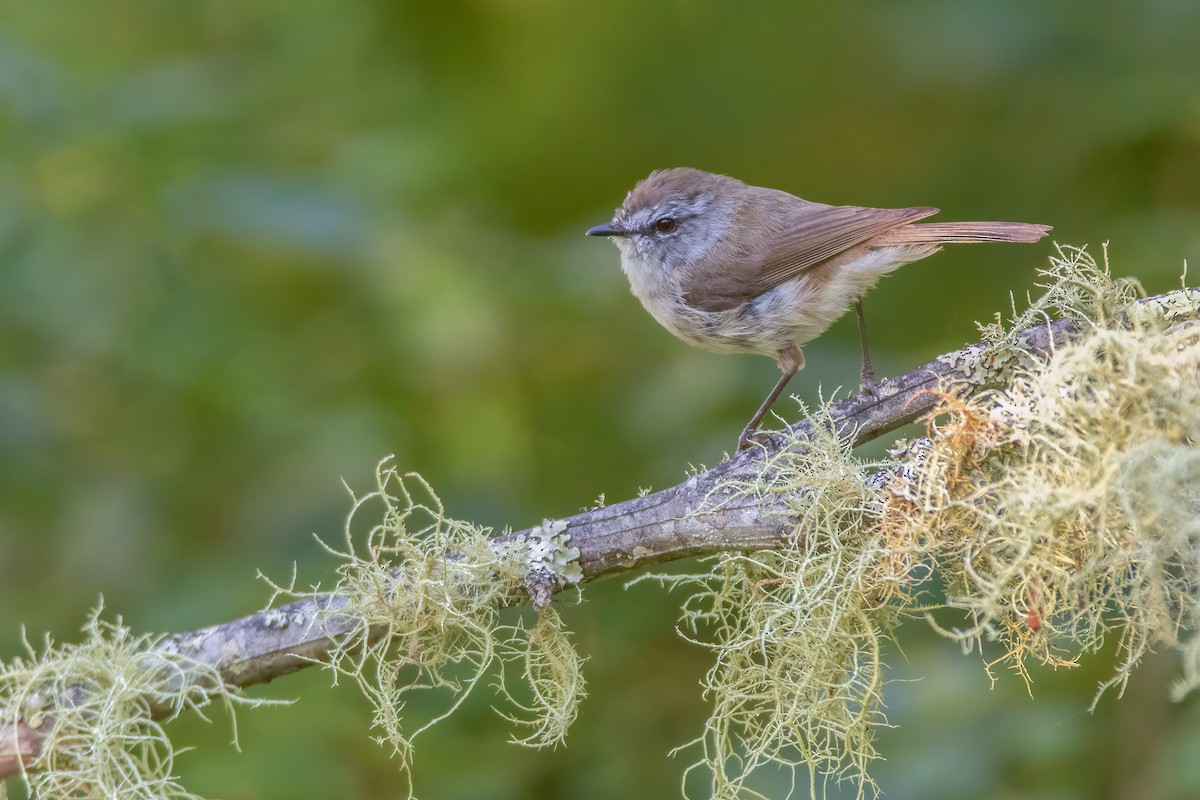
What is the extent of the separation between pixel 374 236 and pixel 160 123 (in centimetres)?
79

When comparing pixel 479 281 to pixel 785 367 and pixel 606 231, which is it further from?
pixel 785 367

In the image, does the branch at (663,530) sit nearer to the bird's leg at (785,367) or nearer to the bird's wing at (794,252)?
the bird's leg at (785,367)

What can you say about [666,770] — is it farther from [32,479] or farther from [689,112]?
[689,112]

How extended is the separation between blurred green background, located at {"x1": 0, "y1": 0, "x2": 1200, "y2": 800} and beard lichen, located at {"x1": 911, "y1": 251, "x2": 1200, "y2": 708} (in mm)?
1105

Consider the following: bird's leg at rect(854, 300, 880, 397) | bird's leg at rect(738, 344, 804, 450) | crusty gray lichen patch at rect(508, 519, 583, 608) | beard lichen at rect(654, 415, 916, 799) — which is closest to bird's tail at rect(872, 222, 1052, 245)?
bird's leg at rect(854, 300, 880, 397)

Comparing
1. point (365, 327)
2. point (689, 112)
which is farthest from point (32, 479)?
point (689, 112)

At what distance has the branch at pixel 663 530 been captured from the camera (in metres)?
2.36

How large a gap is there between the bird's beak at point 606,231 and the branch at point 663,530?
1.60 m

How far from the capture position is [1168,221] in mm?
3766

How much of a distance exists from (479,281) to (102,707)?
1982mm

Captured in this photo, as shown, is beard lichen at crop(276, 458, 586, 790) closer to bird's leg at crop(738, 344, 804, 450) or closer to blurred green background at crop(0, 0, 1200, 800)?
blurred green background at crop(0, 0, 1200, 800)

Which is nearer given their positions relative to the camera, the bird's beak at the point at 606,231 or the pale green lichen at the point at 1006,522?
the pale green lichen at the point at 1006,522

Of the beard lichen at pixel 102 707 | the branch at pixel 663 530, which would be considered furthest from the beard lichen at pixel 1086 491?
the beard lichen at pixel 102 707

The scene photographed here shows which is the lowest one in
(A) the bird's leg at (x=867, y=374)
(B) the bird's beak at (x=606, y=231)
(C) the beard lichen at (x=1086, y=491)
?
(C) the beard lichen at (x=1086, y=491)
